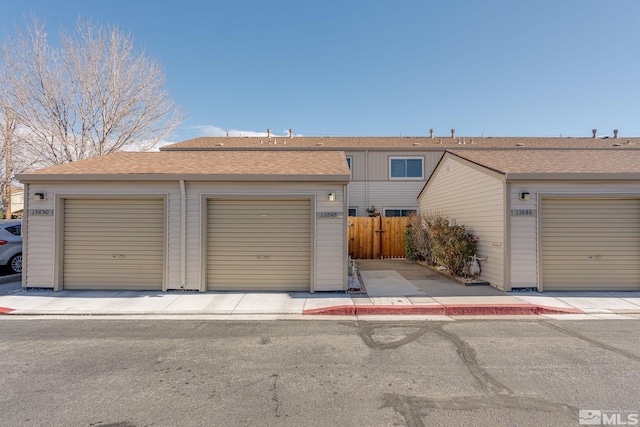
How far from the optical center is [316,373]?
13.4ft

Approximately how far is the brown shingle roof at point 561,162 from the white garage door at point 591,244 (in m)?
0.79

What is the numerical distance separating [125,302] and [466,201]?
400 inches

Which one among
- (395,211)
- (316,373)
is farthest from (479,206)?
(395,211)

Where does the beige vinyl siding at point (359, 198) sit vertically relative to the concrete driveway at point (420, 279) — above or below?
above

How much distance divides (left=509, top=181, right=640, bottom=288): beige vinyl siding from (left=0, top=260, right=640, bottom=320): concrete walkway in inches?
21.1

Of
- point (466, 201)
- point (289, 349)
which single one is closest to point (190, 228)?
point (289, 349)

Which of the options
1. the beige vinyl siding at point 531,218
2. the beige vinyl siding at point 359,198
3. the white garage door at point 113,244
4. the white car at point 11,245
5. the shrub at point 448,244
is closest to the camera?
the beige vinyl siding at point 531,218

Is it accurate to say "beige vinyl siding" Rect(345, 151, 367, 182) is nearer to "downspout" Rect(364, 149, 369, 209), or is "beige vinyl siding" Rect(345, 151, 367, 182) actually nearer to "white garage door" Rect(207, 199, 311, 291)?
"downspout" Rect(364, 149, 369, 209)

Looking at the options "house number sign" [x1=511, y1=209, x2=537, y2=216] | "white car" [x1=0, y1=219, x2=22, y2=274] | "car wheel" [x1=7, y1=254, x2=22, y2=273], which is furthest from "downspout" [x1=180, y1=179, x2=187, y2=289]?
"house number sign" [x1=511, y1=209, x2=537, y2=216]

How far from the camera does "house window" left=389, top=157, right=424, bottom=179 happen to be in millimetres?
18500

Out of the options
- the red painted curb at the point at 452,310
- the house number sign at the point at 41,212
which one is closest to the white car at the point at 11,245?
the house number sign at the point at 41,212

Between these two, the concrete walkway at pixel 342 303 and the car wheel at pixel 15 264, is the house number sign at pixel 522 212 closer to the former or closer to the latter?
the concrete walkway at pixel 342 303

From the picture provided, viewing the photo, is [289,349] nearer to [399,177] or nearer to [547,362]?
[547,362]

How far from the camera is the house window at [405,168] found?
1850 cm
